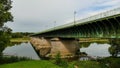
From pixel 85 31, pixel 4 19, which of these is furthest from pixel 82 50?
pixel 4 19

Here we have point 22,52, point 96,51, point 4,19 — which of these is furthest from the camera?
point 22,52

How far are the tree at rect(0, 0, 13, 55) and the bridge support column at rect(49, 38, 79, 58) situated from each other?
46.9m

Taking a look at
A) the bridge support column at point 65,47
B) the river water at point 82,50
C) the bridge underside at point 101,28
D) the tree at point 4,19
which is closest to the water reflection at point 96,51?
the river water at point 82,50

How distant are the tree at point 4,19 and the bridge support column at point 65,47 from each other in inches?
1845

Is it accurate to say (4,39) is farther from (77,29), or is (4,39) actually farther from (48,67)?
(77,29)

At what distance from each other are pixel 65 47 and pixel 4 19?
5137cm

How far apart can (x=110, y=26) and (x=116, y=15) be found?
17.2ft

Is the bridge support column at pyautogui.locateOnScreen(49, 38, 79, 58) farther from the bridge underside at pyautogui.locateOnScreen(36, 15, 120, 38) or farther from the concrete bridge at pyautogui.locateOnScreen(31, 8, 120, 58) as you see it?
the bridge underside at pyautogui.locateOnScreen(36, 15, 120, 38)

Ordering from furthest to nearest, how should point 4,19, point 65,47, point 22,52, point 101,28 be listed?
point 22,52 < point 65,47 < point 101,28 < point 4,19

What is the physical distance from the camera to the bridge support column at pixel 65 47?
296ft

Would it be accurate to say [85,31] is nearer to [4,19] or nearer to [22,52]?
[4,19]

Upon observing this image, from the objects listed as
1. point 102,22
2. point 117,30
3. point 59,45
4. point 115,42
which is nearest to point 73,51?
point 59,45

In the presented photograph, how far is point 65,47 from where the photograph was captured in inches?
3595

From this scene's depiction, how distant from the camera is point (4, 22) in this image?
42812 mm
